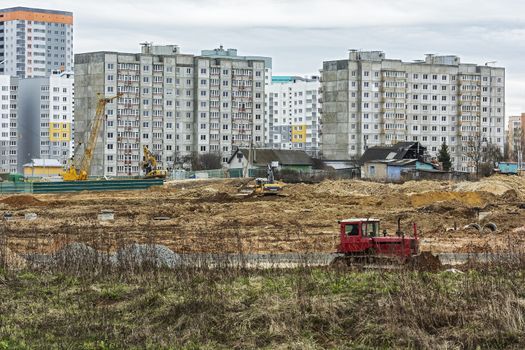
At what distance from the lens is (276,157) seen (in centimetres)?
11600

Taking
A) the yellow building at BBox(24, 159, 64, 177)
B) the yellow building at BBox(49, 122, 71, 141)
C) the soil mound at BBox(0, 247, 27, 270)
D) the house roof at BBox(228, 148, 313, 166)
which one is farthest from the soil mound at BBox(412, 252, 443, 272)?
the yellow building at BBox(49, 122, 71, 141)

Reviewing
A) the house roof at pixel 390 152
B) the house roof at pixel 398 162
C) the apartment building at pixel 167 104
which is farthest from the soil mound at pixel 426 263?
the apartment building at pixel 167 104

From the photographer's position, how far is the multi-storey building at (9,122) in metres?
176

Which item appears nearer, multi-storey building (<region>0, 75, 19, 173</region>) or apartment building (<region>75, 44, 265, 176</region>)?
apartment building (<region>75, 44, 265, 176</region>)

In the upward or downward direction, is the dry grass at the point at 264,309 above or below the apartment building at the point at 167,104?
below

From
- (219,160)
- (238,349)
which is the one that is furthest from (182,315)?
(219,160)

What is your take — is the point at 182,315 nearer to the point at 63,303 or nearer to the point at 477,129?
the point at 63,303

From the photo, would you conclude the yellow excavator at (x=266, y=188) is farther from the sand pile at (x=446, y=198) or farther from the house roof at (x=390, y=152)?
the house roof at (x=390, y=152)

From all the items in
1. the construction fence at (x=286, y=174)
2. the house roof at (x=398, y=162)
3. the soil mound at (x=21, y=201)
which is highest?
the house roof at (x=398, y=162)

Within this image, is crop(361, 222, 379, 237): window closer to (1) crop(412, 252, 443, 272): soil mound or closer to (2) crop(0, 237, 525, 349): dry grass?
(1) crop(412, 252, 443, 272): soil mound

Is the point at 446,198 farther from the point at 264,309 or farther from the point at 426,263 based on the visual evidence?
the point at 264,309

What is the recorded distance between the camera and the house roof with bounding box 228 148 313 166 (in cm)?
11388

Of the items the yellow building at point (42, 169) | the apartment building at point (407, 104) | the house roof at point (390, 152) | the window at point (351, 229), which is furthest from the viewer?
the apartment building at point (407, 104)

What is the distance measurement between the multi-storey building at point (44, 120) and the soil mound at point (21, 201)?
386 feet
